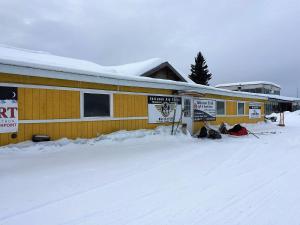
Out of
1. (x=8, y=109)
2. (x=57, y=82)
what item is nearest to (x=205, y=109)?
(x=57, y=82)

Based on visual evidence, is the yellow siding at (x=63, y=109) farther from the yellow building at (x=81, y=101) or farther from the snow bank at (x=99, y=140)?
the snow bank at (x=99, y=140)

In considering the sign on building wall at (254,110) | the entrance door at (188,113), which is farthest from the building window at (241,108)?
the entrance door at (188,113)

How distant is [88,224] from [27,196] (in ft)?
4.51

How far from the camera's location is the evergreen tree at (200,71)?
4269 cm

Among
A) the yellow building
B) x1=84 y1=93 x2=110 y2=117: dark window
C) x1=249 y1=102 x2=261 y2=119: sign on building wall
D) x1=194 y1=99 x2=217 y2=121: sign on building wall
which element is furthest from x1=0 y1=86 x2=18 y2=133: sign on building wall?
x1=249 y1=102 x2=261 y2=119: sign on building wall

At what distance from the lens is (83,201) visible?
12.9ft

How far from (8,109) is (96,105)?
2738 mm

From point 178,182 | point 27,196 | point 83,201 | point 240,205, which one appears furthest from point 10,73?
point 240,205

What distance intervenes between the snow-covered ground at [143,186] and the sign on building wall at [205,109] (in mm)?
5141

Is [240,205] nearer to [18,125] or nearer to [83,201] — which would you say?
[83,201]

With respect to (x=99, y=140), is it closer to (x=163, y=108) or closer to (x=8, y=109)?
(x=8, y=109)

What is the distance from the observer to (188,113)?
1274 centimetres

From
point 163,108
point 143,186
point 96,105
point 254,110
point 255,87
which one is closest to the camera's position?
point 143,186

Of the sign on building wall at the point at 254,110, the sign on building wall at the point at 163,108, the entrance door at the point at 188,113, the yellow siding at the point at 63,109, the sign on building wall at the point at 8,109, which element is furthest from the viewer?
the sign on building wall at the point at 254,110
